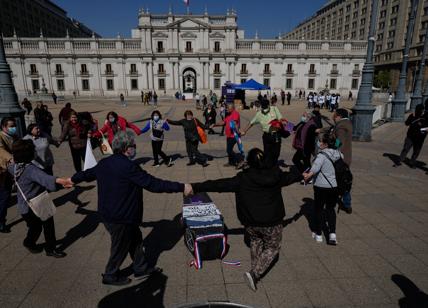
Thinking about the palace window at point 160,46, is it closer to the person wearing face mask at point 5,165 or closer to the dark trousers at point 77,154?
the dark trousers at point 77,154

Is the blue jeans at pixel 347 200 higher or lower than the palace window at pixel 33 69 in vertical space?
lower

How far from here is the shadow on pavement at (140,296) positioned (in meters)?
3.09

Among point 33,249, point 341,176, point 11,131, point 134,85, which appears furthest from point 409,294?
point 134,85

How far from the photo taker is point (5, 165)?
4.44m

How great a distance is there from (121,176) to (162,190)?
1.48 feet

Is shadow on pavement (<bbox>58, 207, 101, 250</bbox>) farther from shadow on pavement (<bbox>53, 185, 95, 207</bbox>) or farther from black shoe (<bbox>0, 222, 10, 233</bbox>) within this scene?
black shoe (<bbox>0, 222, 10, 233</bbox>)

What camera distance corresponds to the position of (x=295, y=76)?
59.5 metres

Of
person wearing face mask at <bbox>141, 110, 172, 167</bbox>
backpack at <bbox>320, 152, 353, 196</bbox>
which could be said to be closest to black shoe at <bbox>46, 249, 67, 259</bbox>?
backpack at <bbox>320, 152, 353, 196</bbox>

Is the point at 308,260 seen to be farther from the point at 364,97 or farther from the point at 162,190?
the point at 364,97

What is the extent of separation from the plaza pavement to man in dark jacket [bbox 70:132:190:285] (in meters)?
0.68

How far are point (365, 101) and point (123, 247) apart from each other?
1109 centimetres

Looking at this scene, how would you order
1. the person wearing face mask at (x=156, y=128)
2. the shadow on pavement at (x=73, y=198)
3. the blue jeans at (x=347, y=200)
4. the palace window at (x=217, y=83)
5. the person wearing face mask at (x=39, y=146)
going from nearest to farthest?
1. the person wearing face mask at (x=39, y=146)
2. the blue jeans at (x=347, y=200)
3. the shadow on pavement at (x=73, y=198)
4. the person wearing face mask at (x=156, y=128)
5. the palace window at (x=217, y=83)

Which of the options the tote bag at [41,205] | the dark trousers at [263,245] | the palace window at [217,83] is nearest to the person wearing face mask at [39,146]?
the tote bag at [41,205]

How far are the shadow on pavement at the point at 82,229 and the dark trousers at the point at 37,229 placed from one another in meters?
0.34
